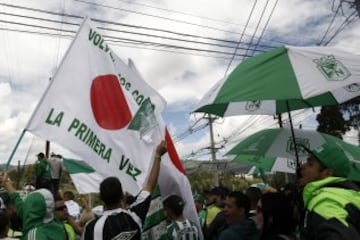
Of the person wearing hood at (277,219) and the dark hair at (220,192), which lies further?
the dark hair at (220,192)

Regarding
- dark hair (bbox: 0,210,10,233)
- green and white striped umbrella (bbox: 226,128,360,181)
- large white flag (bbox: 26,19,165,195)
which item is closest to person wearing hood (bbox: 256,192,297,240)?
large white flag (bbox: 26,19,165,195)

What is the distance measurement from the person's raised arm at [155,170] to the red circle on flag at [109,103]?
48cm

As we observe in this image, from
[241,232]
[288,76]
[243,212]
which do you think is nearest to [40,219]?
[241,232]

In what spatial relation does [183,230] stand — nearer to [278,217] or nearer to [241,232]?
[241,232]

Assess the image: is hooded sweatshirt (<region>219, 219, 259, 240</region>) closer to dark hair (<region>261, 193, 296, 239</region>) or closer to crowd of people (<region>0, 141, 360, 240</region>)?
crowd of people (<region>0, 141, 360, 240</region>)

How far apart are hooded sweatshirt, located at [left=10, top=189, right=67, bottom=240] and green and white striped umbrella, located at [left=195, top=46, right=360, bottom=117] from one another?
5.71ft

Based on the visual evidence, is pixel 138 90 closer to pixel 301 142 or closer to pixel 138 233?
pixel 138 233

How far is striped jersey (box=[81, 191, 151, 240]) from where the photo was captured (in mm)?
3008

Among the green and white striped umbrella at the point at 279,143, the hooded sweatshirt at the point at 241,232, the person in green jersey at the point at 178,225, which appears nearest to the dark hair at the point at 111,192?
the person in green jersey at the point at 178,225

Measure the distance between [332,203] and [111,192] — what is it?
1459 mm

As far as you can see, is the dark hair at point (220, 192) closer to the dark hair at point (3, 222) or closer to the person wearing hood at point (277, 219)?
the person wearing hood at point (277, 219)

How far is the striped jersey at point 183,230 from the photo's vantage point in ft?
14.1

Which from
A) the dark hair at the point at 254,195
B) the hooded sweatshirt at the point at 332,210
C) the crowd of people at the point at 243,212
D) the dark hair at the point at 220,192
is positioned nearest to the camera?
the hooded sweatshirt at the point at 332,210

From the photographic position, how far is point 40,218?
11.5ft
